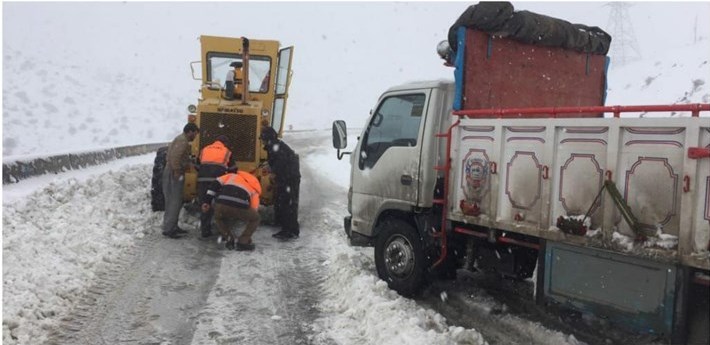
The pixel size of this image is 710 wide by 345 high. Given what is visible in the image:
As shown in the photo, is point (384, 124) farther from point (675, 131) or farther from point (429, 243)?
point (675, 131)

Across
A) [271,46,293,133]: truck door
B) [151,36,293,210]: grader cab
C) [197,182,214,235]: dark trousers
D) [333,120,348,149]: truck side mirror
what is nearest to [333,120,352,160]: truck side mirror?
[333,120,348,149]: truck side mirror

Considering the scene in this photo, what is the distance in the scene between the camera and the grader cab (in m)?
9.00

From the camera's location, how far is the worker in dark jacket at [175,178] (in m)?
8.17

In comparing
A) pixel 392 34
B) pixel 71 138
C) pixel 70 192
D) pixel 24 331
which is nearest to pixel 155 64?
pixel 71 138

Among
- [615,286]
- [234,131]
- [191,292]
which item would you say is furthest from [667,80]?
[191,292]

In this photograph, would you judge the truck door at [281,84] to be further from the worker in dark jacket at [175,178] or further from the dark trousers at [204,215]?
the dark trousers at [204,215]

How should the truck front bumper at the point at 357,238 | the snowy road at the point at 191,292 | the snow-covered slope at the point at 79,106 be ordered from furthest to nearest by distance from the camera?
1. the snow-covered slope at the point at 79,106
2. the truck front bumper at the point at 357,238
3. the snowy road at the point at 191,292

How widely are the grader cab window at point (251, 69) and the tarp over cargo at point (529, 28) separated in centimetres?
533

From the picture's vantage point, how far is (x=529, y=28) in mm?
5402

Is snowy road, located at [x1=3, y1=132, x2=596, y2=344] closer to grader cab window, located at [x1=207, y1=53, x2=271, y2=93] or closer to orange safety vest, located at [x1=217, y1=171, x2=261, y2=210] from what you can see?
orange safety vest, located at [x1=217, y1=171, x2=261, y2=210]

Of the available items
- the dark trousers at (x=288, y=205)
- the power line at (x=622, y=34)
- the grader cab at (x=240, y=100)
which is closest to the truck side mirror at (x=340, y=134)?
the dark trousers at (x=288, y=205)

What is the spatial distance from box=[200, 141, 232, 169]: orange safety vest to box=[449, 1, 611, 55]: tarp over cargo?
164 inches

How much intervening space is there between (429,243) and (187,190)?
185 inches

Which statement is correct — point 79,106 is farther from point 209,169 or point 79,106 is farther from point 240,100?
point 209,169
